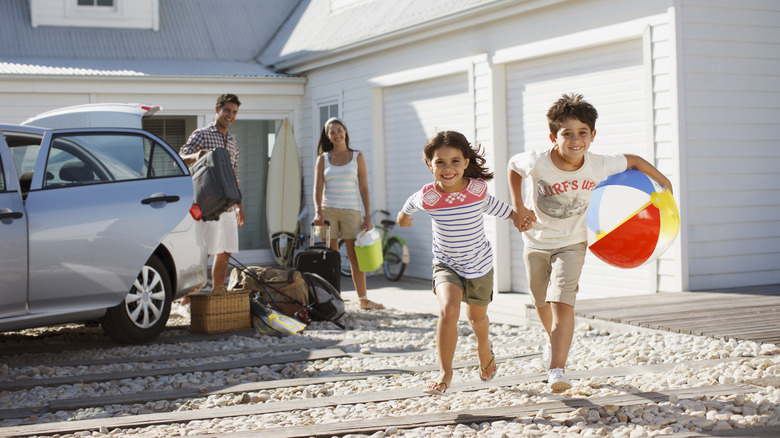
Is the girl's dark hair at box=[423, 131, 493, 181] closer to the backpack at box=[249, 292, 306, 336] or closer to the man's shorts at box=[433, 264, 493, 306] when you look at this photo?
the man's shorts at box=[433, 264, 493, 306]

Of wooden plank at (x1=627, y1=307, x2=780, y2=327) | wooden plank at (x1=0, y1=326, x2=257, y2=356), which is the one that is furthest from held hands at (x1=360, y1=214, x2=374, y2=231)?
wooden plank at (x1=627, y1=307, x2=780, y2=327)

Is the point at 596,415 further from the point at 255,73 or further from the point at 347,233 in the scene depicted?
the point at 255,73

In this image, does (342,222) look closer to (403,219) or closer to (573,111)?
(403,219)

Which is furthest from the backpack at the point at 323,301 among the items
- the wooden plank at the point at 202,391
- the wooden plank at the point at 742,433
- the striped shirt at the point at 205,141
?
the wooden plank at the point at 742,433

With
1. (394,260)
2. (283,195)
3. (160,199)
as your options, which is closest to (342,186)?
(160,199)

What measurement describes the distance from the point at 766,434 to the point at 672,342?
2.57m

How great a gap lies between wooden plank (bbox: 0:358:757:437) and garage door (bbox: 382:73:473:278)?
242 inches

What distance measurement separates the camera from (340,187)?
8.94 metres

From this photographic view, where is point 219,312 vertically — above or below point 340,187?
below

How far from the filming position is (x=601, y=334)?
724 cm

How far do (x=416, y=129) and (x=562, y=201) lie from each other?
302 inches

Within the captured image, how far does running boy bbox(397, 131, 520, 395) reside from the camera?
15.9ft

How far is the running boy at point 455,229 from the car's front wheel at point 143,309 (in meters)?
2.89

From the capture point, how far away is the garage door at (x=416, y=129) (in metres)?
11.9
